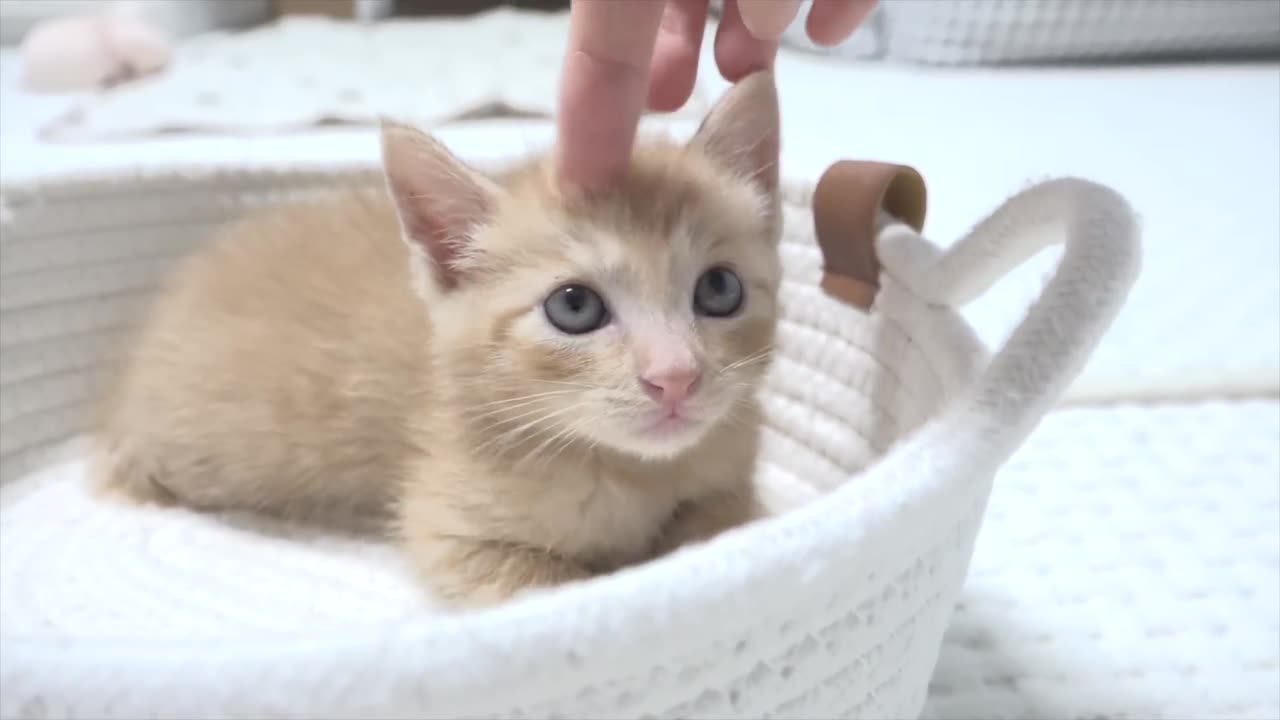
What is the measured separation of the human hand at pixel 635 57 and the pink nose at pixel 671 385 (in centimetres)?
13

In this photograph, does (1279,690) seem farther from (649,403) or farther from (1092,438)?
(649,403)

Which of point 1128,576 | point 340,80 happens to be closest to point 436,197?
point 1128,576

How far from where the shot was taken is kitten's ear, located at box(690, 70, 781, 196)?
2.40 ft

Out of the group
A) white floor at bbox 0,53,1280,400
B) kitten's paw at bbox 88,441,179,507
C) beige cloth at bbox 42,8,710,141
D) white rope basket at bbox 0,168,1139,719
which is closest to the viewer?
white rope basket at bbox 0,168,1139,719

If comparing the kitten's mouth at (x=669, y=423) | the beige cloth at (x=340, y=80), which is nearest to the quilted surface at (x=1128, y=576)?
the kitten's mouth at (x=669, y=423)

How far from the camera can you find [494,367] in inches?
27.2

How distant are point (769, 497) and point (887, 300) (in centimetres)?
21

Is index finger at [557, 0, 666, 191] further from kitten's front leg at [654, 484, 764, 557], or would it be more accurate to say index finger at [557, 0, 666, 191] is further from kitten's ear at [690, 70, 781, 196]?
kitten's front leg at [654, 484, 764, 557]

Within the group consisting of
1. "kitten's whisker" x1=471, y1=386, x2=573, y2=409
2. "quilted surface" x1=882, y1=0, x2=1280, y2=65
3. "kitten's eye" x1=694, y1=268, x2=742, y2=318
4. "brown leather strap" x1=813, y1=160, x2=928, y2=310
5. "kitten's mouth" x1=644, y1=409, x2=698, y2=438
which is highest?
"quilted surface" x1=882, y1=0, x2=1280, y2=65

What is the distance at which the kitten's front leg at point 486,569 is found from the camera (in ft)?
2.28

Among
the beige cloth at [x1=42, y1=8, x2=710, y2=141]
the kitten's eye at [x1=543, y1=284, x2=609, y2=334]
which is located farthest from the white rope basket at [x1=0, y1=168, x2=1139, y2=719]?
the beige cloth at [x1=42, y1=8, x2=710, y2=141]

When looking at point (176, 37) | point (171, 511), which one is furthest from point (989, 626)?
point (176, 37)

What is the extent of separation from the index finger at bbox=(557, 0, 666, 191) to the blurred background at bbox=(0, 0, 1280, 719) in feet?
1.36

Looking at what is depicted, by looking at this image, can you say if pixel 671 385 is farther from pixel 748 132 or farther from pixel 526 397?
pixel 748 132
